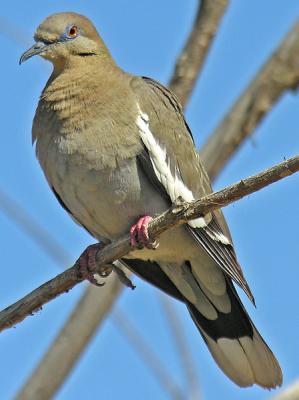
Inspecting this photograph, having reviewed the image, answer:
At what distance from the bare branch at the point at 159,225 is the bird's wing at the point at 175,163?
0.42m

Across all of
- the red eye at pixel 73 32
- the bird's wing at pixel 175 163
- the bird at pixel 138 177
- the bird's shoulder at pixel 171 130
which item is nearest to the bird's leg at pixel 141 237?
the bird at pixel 138 177

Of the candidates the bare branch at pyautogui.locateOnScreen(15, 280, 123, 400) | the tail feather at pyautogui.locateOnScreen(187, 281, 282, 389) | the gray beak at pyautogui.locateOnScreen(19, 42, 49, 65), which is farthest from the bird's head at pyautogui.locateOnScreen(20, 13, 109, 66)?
the bare branch at pyautogui.locateOnScreen(15, 280, 123, 400)

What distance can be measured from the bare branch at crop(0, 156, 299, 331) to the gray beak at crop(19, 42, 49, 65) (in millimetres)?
1259

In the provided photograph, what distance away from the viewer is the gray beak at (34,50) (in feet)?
20.0

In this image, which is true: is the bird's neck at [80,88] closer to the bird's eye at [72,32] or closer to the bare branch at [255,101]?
the bird's eye at [72,32]

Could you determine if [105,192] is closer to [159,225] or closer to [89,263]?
[89,263]

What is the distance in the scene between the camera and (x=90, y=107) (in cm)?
575

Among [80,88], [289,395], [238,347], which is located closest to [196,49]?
[80,88]

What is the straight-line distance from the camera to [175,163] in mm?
5848

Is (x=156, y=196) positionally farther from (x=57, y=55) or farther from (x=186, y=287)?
(x=57, y=55)

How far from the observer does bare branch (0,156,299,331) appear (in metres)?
4.47

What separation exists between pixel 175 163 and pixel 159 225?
917 mm

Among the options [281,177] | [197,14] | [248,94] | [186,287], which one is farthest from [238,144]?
[281,177]

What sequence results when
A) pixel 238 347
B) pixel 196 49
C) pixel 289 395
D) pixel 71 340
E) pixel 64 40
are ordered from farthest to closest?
pixel 196 49
pixel 71 340
pixel 64 40
pixel 238 347
pixel 289 395
